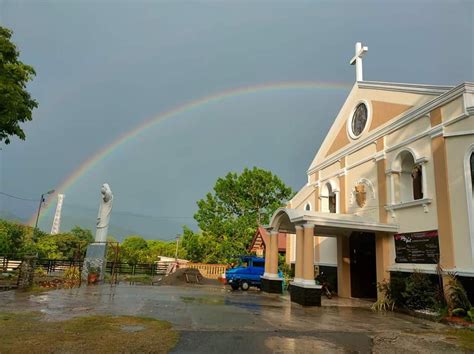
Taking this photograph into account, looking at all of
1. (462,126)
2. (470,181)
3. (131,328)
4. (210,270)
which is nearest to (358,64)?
(462,126)

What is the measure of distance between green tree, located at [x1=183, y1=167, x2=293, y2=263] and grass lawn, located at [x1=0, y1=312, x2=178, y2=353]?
87.5ft

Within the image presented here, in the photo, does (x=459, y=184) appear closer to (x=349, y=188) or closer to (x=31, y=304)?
(x=349, y=188)

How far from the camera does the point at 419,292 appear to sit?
12.8 meters

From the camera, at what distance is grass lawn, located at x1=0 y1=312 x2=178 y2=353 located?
20.8 ft

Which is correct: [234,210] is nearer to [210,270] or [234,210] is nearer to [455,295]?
[210,270]

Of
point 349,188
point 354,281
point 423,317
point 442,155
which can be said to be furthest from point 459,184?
point 354,281

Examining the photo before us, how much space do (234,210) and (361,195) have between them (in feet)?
70.5

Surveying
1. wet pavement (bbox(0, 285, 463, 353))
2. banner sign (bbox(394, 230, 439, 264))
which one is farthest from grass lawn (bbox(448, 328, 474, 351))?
banner sign (bbox(394, 230, 439, 264))

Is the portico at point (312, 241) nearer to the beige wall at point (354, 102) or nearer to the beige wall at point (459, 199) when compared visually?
the beige wall at point (459, 199)

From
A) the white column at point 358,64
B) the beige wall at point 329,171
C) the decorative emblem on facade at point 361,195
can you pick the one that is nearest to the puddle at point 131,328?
the decorative emblem on facade at point 361,195

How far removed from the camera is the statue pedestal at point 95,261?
2253cm

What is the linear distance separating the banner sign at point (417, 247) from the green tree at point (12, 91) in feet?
49.3

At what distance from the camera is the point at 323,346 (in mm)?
7367

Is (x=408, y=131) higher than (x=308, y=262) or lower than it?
higher
